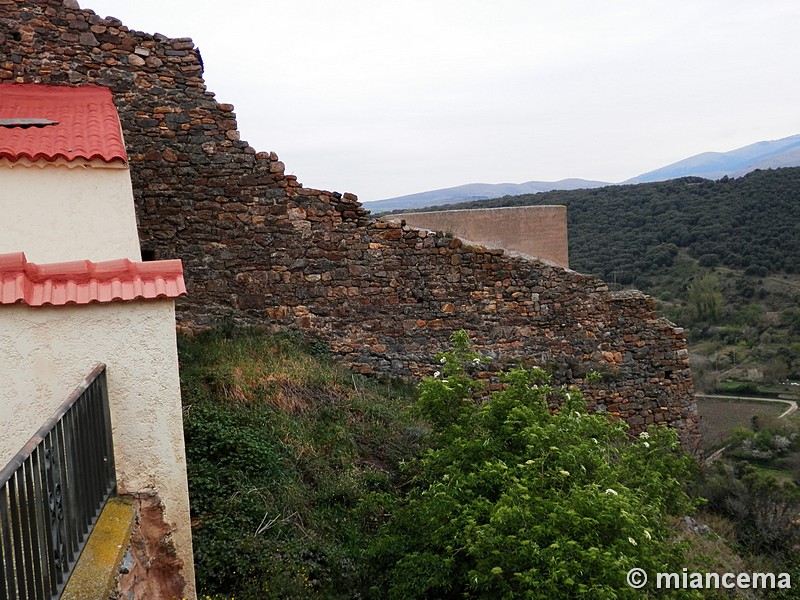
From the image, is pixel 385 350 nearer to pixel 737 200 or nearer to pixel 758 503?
pixel 758 503

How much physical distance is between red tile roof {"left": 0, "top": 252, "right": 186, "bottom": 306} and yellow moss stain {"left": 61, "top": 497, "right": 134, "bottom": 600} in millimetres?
1074

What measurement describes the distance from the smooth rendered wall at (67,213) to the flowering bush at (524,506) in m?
2.54

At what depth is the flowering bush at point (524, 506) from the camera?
3.91 metres

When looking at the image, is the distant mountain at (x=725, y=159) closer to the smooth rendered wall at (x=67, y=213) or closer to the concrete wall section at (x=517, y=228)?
the concrete wall section at (x=517, y=228)

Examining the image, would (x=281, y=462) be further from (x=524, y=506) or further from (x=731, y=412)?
(x=731, y=412)

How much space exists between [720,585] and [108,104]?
690cm

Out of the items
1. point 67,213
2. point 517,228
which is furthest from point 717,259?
point 67,213

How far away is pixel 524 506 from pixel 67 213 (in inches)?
142

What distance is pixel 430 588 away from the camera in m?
4.52

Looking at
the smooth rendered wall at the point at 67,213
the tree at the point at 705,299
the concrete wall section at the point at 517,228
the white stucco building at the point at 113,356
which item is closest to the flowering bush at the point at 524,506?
the white stucco building at the point at 113,356

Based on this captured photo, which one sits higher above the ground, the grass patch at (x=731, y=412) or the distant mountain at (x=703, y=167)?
the distant mountain at (x=703, y=167)

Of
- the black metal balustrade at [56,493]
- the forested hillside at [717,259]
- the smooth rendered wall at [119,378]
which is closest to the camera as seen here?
the black metal balustrade at [56,493]

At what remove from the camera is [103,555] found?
3127 millimetres

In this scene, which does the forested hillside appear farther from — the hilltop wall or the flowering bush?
the flowering bush
